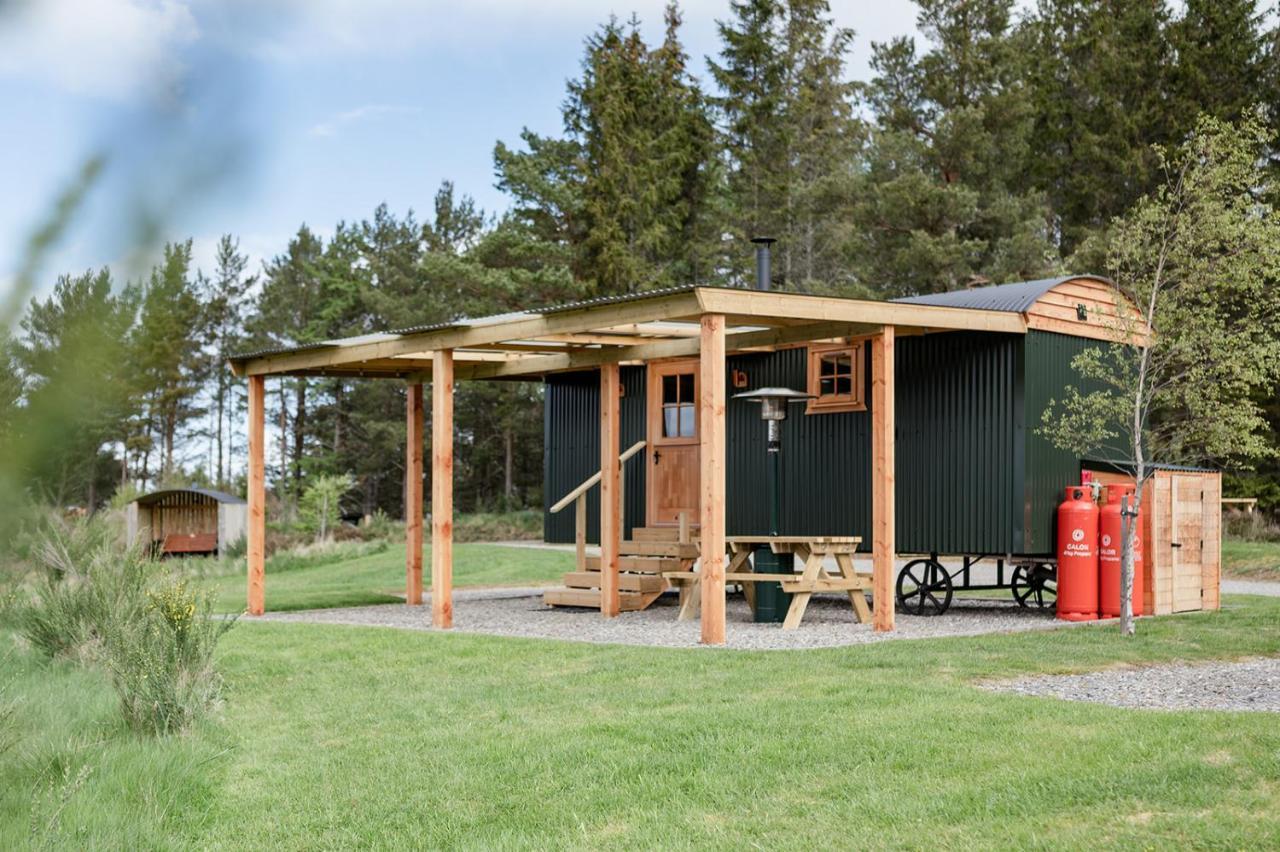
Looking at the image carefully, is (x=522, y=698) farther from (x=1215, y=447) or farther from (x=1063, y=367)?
(x=1063, y=367)

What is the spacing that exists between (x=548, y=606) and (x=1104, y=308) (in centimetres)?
677

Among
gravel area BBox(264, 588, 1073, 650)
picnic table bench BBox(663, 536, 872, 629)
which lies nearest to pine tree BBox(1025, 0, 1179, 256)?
gravel area BBox(264, 588, 1073, 650)

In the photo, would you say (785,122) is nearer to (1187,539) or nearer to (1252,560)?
(1252,560)

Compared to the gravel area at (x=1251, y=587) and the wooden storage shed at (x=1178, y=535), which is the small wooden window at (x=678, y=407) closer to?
the wooden storage shed at (x=1178, y=535)

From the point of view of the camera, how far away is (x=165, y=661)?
6809mm

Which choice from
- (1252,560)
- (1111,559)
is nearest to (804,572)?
(1111,559)

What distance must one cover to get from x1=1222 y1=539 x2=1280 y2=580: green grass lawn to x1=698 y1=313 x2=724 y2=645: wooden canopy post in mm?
12633

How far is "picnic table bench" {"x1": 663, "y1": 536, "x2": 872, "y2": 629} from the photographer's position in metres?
11.7

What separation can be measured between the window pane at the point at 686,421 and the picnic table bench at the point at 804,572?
3.24 metres

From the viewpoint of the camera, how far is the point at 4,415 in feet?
2.58

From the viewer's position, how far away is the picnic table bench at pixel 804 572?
38.3ft

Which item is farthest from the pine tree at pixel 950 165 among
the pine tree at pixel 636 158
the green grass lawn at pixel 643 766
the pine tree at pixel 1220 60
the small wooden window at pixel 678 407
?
the green grass lawn at pixel 643 766

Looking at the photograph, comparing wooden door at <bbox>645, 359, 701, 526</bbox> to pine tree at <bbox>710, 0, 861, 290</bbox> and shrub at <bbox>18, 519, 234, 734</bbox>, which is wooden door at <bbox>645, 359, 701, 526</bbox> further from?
pine tree at <bbox>710, 0, 861, 290</bbox>

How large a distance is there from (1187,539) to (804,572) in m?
4.26
